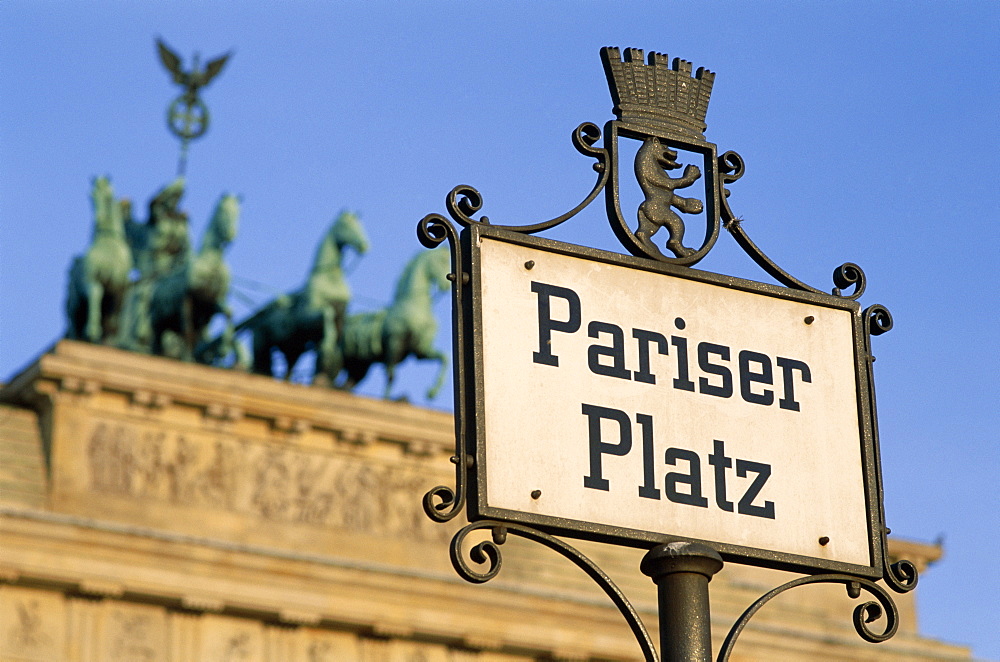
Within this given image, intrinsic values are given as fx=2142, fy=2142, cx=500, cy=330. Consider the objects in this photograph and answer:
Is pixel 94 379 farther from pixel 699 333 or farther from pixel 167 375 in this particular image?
pixel 699 333

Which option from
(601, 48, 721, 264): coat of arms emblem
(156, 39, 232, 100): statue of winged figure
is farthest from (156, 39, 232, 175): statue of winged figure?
(601, 48, 721, 264): coat of arms emblem

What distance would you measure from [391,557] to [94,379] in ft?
17.7

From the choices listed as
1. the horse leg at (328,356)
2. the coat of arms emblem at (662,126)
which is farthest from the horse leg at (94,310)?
the coat of arms emblem at (662,126)

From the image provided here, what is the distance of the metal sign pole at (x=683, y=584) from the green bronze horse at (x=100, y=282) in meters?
29.7

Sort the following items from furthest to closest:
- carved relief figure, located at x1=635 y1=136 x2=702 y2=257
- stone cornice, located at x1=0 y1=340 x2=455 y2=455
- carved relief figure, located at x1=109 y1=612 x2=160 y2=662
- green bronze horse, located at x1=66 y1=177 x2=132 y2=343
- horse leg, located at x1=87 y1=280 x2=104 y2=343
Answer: green bronze horse, located at x1=66 y1=177 x2=132 y2=343 → horse leg, located at x1=87 y1=280 x2=104 y2=343 → stone cornice, located at x1=0 y1=340 x2=455 y2=455 → carved relief figure, located at x1=109 y1=612 x2=160 y2=662 → carved relief figure, located at x1=635 y1=136 x2=702 y2=257

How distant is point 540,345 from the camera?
307 cm

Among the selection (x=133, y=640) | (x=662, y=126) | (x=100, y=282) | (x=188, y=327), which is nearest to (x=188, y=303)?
(x=188, y=327)

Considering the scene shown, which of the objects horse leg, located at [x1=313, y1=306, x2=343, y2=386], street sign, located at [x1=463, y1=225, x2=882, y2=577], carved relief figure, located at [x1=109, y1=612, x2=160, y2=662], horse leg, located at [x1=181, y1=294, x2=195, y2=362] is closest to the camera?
street sign, located at [x1=463, y1=225, x2=882, y2=577]

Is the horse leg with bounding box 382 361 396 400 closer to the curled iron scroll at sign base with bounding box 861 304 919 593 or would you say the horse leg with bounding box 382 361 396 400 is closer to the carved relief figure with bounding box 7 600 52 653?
the carved relief figure with bounding box 7 600 52 653

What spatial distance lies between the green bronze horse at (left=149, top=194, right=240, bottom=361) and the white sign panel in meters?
30.1

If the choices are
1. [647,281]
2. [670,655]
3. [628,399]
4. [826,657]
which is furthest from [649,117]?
[826,657]

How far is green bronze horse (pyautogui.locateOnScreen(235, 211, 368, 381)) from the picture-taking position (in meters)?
34.3

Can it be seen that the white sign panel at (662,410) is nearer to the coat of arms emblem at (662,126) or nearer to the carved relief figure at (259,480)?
the coat of arms emblem at (662,126)

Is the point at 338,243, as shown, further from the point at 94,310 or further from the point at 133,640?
the point at 133,640
